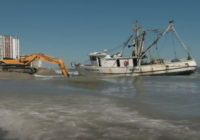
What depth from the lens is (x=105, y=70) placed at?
60.1m

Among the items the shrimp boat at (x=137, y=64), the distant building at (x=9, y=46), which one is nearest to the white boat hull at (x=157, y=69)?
the shrimp boat at (x=137, y=64)

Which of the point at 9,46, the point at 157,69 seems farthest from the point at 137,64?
the point at 9,46

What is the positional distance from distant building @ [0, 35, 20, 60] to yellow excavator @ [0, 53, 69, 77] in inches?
1641

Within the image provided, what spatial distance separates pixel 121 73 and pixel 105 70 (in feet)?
8.79

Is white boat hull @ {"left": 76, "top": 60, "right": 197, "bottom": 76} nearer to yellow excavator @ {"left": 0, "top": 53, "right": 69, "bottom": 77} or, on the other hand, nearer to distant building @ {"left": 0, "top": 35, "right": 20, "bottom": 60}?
yellow excavator @ {"left": 0, "top": 53, "right": 69, "bottom": 77}

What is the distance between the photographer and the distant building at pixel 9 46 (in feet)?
310

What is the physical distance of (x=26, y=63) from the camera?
52750 millimetres

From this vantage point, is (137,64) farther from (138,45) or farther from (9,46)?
(9,46)

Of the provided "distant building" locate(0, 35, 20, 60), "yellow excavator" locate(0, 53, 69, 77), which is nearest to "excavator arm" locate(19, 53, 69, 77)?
"yellow excavator" locate(0, 53, 69, 77)

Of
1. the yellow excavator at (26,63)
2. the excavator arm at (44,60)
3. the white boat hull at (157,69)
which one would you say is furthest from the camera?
the white boat hull at (157,69)

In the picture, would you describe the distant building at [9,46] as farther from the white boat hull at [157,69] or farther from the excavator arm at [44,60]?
the excavator arm at [44,60]

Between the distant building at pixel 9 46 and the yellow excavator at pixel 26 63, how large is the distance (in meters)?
41.7

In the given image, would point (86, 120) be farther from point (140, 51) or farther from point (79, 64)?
point (79, 64)

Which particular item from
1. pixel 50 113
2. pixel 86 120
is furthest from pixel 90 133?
pixel 50 113
